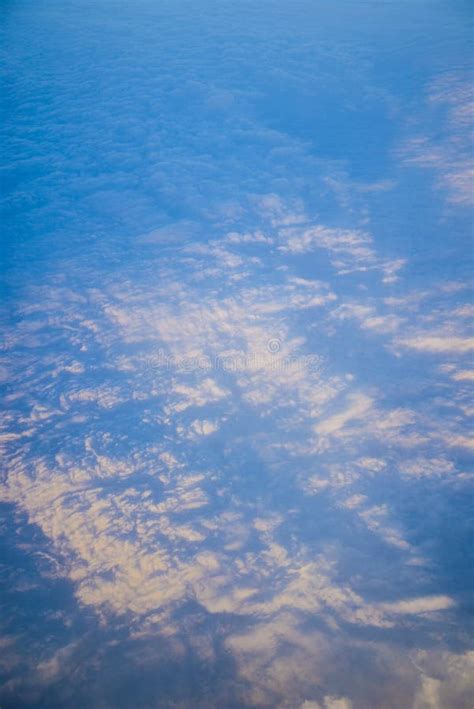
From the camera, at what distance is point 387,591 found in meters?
1.97

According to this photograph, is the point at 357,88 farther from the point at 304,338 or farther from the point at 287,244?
the point at 304,338

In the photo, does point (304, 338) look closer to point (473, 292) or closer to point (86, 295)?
point (473, 292)

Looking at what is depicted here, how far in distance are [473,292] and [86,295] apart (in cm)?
353

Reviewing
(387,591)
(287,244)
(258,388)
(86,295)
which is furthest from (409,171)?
(387,591)

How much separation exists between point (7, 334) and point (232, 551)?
2644 millimetres

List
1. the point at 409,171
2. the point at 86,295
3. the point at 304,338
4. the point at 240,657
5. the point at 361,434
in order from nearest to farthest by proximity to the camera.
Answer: the point at 240,657 < the point at 361,434 < the point at 304,338 < the point at 86,295 < the point at 409,171

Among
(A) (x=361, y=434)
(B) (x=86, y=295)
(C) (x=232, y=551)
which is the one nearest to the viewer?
(C) (x=232, y=551)

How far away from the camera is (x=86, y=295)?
366 centimetres

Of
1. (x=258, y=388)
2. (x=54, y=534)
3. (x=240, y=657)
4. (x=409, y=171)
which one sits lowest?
(x=240, y=657)

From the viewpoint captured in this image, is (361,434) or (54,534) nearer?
(54,534)

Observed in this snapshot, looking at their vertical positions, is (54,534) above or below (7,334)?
below

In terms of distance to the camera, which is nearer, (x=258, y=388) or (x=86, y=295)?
A: (x=258, y=388)

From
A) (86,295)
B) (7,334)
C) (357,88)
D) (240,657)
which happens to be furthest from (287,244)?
(357,88)

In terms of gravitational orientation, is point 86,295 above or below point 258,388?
above
